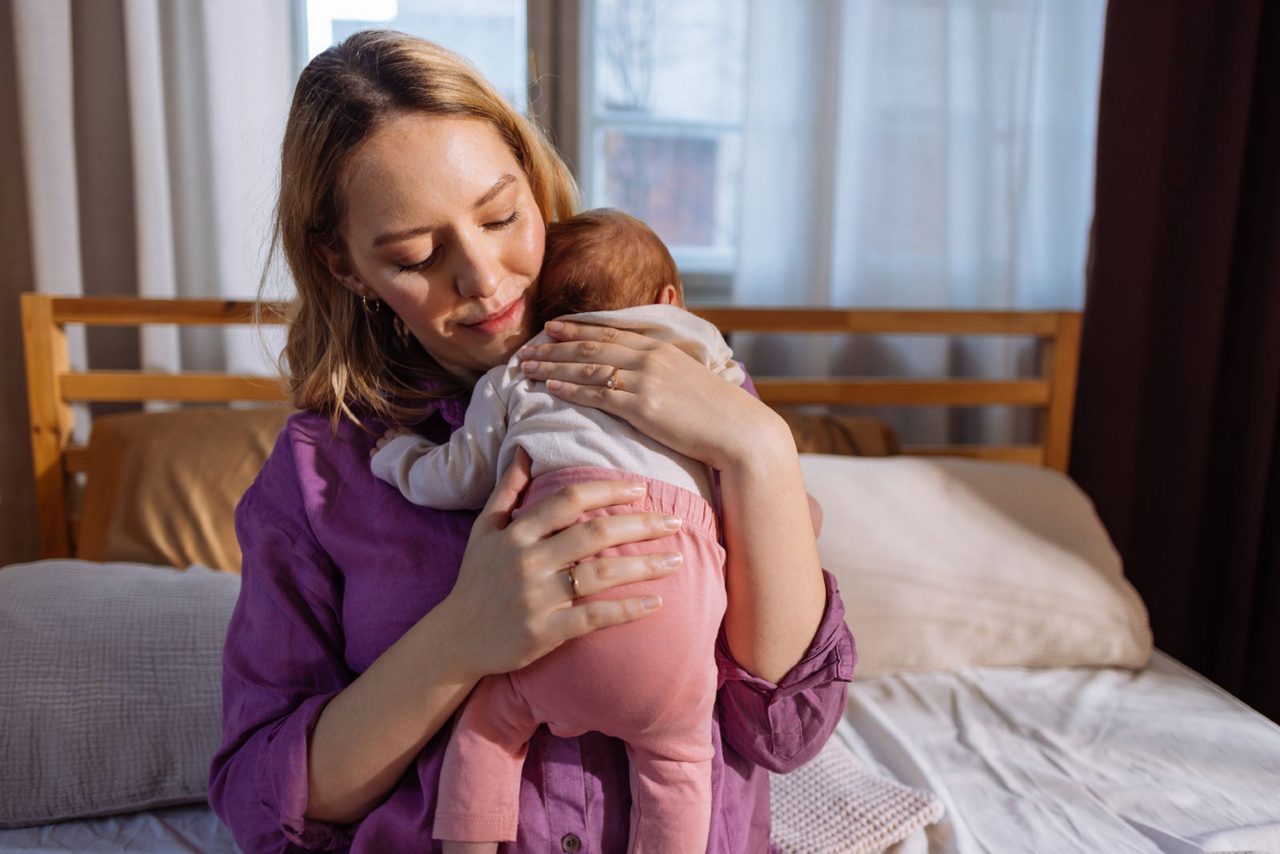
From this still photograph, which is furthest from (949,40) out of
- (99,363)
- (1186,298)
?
(99,363)

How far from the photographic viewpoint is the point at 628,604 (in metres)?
0.81

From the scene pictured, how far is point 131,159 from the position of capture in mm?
2004

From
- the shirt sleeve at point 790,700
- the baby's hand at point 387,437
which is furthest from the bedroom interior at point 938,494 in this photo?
the baby's hand at point 387,437

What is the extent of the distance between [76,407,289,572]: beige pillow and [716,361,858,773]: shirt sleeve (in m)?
1.13

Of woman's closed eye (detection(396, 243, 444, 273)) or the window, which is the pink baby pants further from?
the window

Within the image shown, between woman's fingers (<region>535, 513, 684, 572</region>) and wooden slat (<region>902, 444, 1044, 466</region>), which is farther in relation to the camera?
wooden slat (<region>902, 444, 1044, 466</region>)

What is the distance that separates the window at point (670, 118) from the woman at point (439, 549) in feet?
4.09

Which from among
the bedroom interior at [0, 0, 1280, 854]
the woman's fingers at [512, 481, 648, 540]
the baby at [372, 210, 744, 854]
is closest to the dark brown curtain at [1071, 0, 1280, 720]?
the bedroom interior at [0, 0, 1280, 854]

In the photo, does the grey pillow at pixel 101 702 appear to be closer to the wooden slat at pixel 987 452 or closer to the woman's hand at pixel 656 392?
the woman's hand at pixel 656 392

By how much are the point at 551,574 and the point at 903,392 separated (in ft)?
5.23

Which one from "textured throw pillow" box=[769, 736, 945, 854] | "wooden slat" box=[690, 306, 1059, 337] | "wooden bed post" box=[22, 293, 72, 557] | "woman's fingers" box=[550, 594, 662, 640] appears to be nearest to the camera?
"woman's fingers" box=[550, 594, 662, 640]

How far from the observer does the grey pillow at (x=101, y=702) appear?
125 cm

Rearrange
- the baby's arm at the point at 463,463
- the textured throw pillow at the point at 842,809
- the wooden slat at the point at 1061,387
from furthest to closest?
1. the wooden slat at the point at 1061,387
2. the textured throw pillow at the point at 842,809
3. the baby's arm at the point at 463,463

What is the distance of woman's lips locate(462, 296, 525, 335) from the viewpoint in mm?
989
